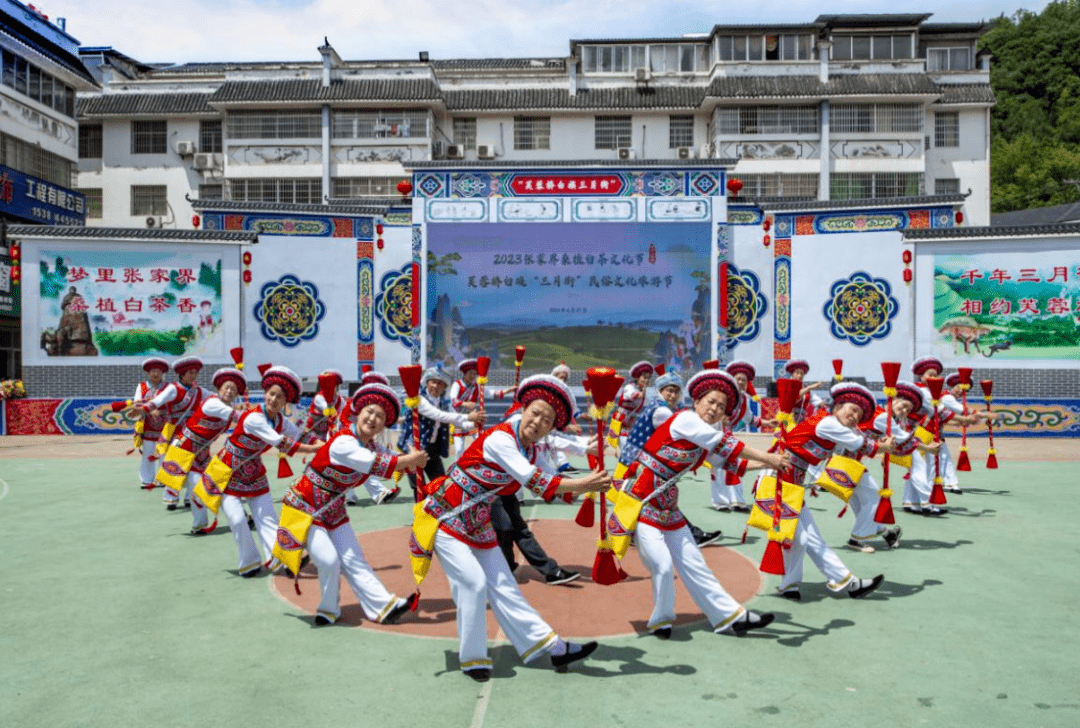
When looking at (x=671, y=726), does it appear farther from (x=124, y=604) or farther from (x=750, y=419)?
(x=750, y=419)

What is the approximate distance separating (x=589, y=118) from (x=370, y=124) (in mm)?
7576

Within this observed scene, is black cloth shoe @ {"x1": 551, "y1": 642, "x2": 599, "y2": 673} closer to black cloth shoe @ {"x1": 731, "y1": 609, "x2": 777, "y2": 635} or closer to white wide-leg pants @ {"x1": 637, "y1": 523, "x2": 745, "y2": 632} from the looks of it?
white wide-leg pants @ {"x1": 637, "y1": 523, "x2": 745, "y2": 632}

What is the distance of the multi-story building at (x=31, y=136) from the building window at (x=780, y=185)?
2195 centimetres

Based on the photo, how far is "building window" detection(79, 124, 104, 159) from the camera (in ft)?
108

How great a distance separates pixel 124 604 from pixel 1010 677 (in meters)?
6.11

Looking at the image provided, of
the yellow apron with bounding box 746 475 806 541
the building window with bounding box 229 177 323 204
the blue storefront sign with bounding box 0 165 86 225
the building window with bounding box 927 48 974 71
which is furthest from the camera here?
the building window with bounding box 927 48 974 71

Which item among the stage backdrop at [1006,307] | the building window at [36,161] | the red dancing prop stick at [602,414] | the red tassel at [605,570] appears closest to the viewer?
the red dancing prop stick at [602,414]

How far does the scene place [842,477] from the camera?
788cm

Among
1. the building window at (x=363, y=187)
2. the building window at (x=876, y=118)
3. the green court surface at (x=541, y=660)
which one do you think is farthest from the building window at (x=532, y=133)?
the green court surface at (x=541, y=660)

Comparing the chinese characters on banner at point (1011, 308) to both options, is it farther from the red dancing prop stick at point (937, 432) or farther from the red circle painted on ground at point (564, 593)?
the red circle painted on ground at point (564, 593)

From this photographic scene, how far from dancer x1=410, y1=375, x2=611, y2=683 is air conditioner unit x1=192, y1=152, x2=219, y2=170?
1154 inches

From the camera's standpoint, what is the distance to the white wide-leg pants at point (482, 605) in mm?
5211

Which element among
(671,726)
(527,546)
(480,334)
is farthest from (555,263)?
(671,726)

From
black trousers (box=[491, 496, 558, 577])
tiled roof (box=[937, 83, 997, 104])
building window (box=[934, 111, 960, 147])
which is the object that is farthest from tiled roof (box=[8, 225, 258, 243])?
tiled roof (box=[937, 83, 997, 104])
